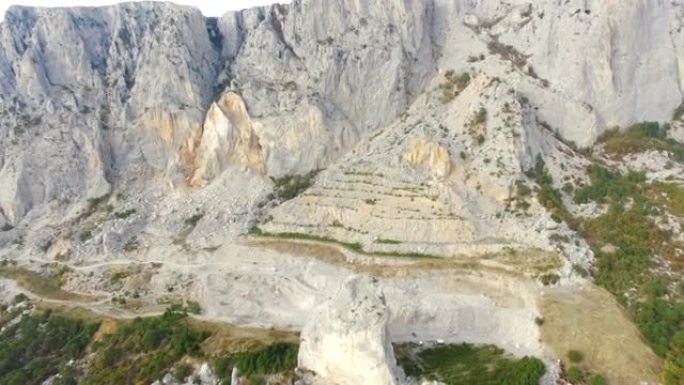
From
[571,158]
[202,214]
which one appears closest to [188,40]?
[202,214]

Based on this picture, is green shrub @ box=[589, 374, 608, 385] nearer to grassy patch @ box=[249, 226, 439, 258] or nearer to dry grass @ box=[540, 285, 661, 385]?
dry grass @ box=[540, 285, 661, 385]

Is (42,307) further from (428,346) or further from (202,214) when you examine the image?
(428,346)

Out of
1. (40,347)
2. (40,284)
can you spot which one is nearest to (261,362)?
(40,347)

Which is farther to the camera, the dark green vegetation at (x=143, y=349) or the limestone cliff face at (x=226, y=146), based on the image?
the limestone cliff face at (x=226, y=146)

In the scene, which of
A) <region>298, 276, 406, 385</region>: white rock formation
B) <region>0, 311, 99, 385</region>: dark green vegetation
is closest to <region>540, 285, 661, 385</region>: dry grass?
<region>298, 276, 406, 385</region>: white rock formation

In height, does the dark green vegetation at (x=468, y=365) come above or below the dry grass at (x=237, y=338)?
above

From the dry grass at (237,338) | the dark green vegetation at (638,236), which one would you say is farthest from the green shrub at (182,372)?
the dark green vegetation at (638,236)

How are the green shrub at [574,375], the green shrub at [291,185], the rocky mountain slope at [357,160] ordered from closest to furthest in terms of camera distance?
the green shrub at [574,375] < the rocky mountain slope at [357,160] < the green shrub at [291,185]

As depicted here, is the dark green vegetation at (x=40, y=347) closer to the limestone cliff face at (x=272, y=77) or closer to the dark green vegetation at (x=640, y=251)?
the limestone cliff face at (x=272, y=77)
